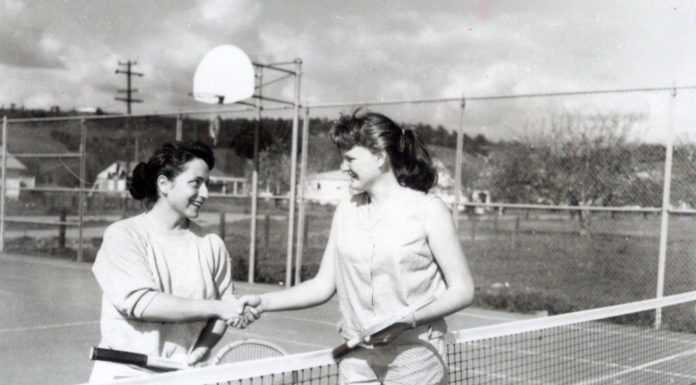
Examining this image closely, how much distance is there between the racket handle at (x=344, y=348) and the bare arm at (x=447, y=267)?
0.23 metres

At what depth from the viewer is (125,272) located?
7.92 feet

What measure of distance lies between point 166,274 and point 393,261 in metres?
0.76

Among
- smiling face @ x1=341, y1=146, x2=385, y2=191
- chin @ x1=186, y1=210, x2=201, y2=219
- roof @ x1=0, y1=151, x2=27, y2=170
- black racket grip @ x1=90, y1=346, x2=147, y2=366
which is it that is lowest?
black racket grip @ x1=90, y1=346, x2=147, y2=366

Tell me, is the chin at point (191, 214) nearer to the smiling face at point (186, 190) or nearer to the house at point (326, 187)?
the smiling face at point (186, 190)

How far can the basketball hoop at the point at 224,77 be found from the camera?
12453mm

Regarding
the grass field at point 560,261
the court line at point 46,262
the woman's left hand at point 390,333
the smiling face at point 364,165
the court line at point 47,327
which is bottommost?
the court line at point 46,262

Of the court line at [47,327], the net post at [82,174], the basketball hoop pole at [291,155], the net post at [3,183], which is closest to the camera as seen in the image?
the court line at [47,327]

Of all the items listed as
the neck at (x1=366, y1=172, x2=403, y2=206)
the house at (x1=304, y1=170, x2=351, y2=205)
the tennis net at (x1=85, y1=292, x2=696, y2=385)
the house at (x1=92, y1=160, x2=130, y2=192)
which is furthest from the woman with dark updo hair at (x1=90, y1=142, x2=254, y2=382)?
the house at (x1=92, y1=160, x2=130, y2=192)

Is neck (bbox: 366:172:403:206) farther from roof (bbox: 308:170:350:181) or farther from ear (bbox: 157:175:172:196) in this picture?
roof (bbox: 308:170:350:181)

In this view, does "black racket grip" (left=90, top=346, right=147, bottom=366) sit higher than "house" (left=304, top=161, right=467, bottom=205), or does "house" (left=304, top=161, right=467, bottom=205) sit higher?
"house" (left=304, top=161, right=467, bottom=205)

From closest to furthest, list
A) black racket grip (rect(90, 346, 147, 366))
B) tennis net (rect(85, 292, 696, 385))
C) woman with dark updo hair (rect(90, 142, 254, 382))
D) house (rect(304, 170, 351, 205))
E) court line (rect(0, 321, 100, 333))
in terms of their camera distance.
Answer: black racket grip (rect(90, 346, 147, 366)) < woman with dark updo hair (rect(90, 142, 254, 382)) < tennis net (rect(85, 292, 696, 385)) < court line (rect(0, 321, 100, 333)) < house (rect(304, 170, 351, 205))

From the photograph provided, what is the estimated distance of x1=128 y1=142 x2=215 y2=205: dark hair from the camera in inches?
105

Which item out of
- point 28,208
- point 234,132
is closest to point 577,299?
point 234,132

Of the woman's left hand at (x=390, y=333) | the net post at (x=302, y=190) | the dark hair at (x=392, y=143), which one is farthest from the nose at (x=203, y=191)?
the net post at (x=302, y=190)
